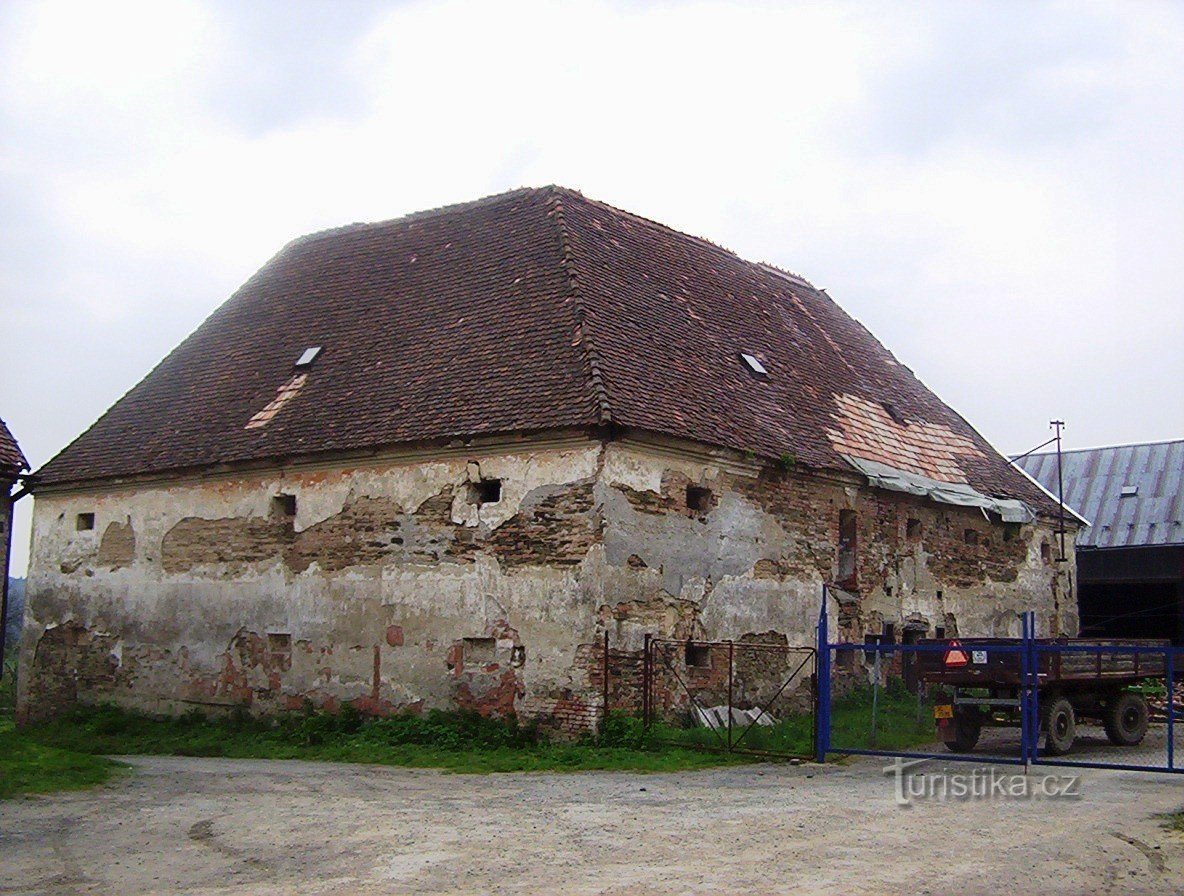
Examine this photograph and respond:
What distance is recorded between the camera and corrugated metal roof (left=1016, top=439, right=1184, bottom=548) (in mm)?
32188

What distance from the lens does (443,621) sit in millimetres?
18094

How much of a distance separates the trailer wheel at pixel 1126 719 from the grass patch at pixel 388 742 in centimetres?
547

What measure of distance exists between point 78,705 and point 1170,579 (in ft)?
79.2

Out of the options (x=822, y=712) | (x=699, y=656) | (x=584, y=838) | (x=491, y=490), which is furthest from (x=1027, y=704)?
(x=491, y=490)

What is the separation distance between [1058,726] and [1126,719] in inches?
84.0

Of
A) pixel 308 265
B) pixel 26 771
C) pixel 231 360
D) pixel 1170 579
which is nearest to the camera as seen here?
pixel 26 771

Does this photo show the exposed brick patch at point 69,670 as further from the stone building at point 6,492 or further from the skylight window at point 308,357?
the skylight window at point 308,357

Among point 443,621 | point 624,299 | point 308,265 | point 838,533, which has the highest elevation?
point 308,265

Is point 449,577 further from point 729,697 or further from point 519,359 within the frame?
point 729,697

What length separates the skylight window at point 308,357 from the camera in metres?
22.0

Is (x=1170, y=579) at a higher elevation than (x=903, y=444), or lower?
lower

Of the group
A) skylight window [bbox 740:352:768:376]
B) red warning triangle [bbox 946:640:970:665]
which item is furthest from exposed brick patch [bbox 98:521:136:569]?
red warning triangle [bbox 946:640:970:665]

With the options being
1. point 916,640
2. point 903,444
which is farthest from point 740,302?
point 916,640

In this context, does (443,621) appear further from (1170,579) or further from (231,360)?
(1170,579)
